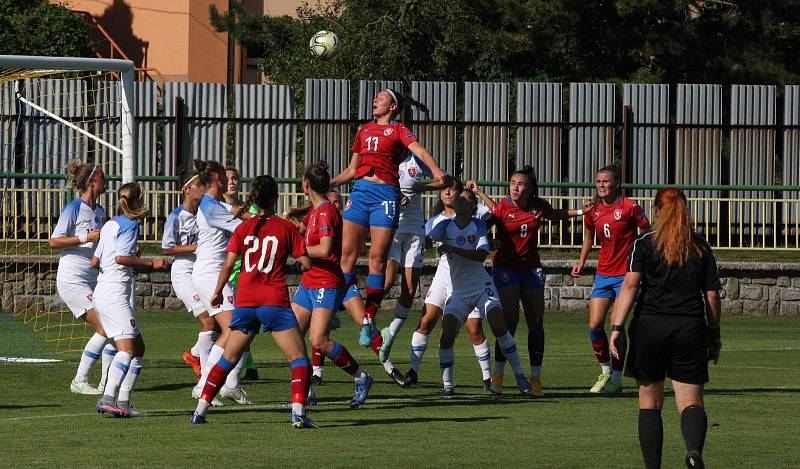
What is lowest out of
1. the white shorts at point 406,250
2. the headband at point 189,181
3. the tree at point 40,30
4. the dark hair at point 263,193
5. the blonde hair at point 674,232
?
the white shorts at point 406,250

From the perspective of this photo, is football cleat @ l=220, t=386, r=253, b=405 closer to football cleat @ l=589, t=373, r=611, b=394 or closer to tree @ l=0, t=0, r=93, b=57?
football cleat @ l=589, t=373, r=611, b=394

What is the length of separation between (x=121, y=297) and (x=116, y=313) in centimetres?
18

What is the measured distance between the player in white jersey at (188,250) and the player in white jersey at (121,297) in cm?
116

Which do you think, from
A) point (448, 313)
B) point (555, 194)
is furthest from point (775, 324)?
point (448, 313)

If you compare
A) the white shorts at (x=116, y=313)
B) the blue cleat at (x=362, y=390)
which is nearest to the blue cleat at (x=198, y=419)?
the white shorts at (x=116, y=313)

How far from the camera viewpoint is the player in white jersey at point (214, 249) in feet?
38.4

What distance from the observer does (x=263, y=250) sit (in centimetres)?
1001

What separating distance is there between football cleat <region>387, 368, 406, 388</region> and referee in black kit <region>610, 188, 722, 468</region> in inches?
179

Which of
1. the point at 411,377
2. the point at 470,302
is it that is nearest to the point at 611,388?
the point at 470,302

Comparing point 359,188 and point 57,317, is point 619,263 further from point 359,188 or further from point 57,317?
point 57,317

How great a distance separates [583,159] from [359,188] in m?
13.0

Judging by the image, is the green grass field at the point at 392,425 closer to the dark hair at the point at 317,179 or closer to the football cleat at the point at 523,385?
the football cleat at the point at 523,385

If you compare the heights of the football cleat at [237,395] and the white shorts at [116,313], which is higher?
the white shorts at [116,313]

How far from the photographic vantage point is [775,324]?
21.3 metres
